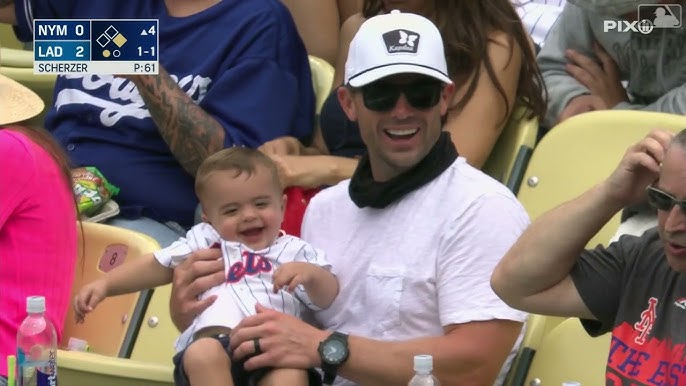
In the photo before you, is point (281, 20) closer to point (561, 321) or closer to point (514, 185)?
point (514, 185)

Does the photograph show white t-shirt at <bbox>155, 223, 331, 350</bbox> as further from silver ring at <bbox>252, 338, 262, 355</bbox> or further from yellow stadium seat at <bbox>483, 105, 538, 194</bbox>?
yellow stadium seat at <bbox>483, 105, 538, 194</bbox>

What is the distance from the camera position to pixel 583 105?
4211 mm

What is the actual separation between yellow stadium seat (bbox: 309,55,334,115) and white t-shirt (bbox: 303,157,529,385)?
49.1 inches

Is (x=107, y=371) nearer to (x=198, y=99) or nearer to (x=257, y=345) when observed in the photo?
(x=257, y=345)

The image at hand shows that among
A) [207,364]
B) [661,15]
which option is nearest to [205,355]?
[207,364]

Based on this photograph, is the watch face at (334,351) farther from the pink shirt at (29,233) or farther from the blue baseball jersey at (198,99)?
the blue baseball jersey at (198,99)

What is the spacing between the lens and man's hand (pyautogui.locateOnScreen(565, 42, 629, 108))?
14.0ft

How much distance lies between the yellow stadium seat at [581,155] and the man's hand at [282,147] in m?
0.69

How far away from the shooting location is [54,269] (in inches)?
153

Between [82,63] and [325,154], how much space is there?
3.06ft

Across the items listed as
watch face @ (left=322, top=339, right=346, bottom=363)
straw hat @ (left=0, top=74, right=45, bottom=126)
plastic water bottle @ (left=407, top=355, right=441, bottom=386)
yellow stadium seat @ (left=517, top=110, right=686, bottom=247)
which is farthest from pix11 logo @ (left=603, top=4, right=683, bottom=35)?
straw hat @ (left=0, top=74, right=45, bottom=126)

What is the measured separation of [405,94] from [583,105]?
3.27ft

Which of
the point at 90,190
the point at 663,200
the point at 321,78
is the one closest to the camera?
the point at 663,200

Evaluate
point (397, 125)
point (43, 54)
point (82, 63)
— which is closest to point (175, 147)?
point (82, 63)
